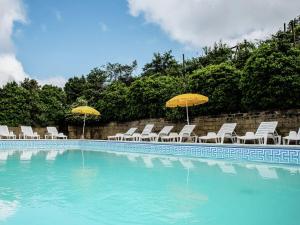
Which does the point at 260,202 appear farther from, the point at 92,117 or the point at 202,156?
the point at 92,117

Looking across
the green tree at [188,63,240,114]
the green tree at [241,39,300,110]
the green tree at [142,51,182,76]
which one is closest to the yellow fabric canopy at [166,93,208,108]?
the green tree at [188,63,240,114]

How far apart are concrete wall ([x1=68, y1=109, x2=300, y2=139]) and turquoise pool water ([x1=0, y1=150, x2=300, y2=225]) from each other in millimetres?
3600

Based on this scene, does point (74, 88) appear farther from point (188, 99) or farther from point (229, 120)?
point (229, 120)

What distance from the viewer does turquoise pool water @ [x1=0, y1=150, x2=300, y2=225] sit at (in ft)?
10.8

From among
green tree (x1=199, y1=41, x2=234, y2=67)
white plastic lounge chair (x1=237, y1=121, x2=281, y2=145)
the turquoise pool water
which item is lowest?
the turquoise pool water

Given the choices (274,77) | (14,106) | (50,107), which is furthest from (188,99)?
(14,106)

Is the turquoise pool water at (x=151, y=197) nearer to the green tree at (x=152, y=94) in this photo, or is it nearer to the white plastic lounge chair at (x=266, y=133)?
the white plastic lounge chair at (x=266, y=133)

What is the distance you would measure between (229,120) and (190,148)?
226cm

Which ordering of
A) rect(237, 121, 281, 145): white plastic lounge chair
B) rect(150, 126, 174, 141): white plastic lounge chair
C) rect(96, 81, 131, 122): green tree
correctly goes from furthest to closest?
rect(96, 81, 131, 122): green tree < rect(150, 126, 174, 141): white plastic lounge chair < rect(237, 121, 281, 145): white plastic lounge chair

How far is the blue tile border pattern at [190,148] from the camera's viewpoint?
26.2 feet

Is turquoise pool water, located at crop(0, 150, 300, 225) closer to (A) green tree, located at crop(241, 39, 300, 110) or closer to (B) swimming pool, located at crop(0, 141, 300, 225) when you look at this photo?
(B) swimming pool, located at crop(0, 141, 300, 225)

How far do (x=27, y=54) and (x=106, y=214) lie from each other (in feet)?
60.7

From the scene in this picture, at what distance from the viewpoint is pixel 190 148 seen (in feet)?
34.6

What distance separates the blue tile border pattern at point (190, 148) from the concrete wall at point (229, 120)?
2.02 meters
